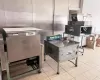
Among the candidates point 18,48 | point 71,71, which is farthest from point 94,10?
point 18,48


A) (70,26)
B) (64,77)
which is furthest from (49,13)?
(64,77)

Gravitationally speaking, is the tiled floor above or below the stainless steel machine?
below

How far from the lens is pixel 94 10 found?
4023mm

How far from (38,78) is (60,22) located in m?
1.97

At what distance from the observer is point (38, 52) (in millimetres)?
2039

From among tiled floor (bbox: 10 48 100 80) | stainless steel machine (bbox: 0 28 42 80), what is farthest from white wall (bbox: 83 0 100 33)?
stainless steel machine (bbox: 0 28 42 80)

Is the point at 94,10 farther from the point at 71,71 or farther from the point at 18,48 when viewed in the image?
the point at 18,48

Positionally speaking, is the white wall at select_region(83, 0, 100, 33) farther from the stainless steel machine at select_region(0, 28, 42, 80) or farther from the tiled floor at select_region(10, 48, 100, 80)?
the stainless steel machine at select_region(0, 28, 42, 80)

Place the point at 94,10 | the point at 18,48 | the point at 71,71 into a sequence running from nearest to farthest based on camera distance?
the point at 18,48 < the point at 71,71 < the point at 94,10

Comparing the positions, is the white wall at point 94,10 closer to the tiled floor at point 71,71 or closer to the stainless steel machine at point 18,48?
the tiled floor at point 71,71

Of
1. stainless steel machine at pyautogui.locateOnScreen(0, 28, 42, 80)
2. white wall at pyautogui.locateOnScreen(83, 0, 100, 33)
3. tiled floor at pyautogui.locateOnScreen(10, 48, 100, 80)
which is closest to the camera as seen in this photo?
stainless steel machine at pyautogui.locateOnScreen(0, 28, 42, 80)

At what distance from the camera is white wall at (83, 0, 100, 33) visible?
3695 millimetres

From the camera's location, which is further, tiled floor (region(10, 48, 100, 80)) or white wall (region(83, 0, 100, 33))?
white wall (region(83, 0, 100, 33))

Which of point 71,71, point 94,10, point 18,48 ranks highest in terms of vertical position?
point 94,10
